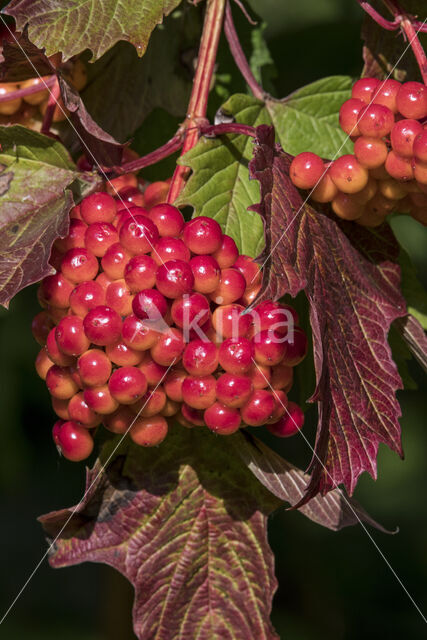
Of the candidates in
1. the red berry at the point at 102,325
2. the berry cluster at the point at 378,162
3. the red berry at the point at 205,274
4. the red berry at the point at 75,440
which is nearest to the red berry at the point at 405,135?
the berry cluster at the point at 378,162

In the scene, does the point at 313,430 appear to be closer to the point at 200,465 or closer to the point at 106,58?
→ the point at 200,465

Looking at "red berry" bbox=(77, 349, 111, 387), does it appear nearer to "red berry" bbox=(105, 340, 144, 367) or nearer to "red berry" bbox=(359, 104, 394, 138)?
"red berry" bbox=(105, 340, 144, 367)

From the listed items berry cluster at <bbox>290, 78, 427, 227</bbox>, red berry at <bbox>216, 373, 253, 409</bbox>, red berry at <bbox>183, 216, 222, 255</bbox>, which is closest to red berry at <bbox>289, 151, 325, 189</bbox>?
berry cluster at <bbox>290, 78, 427, 227</bbox>

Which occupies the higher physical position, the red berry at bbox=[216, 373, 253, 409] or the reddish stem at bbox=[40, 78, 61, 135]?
the reddish stem at bbox=[40, 78, 61, 135]

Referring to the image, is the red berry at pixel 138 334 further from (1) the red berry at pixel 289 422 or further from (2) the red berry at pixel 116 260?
(1) the red berry at pixel 289 422

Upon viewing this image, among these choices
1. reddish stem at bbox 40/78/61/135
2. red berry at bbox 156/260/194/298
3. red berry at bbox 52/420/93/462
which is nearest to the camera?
red berry at bbox 156/260/194/298
